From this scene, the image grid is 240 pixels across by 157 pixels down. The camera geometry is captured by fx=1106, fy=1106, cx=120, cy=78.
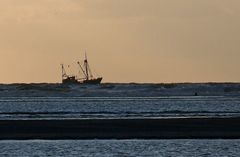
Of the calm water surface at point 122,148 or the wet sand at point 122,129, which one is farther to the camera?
the wet sand at point 122,129

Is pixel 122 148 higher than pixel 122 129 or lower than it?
lower

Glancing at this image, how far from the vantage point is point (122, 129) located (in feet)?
196

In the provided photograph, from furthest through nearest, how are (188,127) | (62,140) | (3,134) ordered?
(188,127), (3,134), (62,140)

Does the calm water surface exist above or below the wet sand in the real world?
below

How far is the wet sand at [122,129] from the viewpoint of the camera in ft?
181

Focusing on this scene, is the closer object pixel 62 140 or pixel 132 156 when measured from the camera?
pixel 132 156

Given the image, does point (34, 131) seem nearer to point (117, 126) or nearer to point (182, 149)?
point (117, 126)

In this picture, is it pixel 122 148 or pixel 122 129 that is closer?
pixel 122 148

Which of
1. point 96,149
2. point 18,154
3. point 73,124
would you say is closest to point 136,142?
point 96,149

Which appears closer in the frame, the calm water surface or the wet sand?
the calm water surface

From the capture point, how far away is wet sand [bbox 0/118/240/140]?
55.1 m

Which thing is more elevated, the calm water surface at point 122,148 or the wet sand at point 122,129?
the wet sand at point 122,129

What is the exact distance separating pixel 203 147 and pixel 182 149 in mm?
1138

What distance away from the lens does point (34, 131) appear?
5803cm
